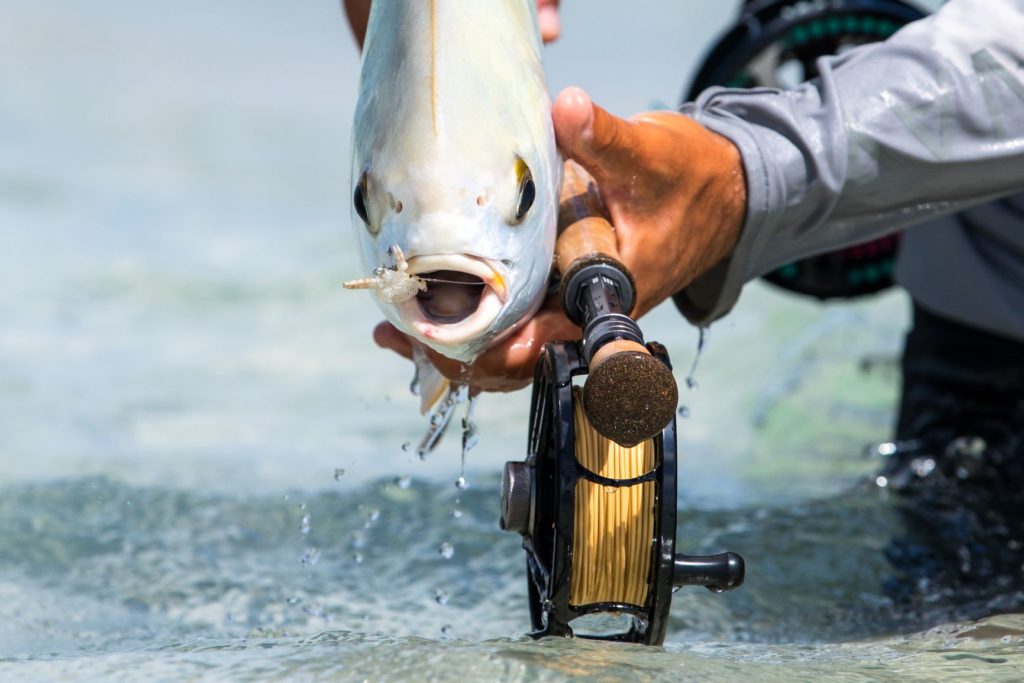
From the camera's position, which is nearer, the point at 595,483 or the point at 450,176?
the point at 450,176

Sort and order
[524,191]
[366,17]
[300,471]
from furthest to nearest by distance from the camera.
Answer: [300,471] < [366,17] < [524,191]

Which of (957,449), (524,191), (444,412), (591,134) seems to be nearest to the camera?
(524,191)

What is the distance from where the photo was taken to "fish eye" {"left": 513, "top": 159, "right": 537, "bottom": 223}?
1.44m

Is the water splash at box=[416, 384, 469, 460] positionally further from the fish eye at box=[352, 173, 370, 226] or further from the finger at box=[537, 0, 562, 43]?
the finger at box=[537, 0, 562, 43]

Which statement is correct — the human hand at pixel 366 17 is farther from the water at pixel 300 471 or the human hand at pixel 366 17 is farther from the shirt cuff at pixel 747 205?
the water at pixel 300 471

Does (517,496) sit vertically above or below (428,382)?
below

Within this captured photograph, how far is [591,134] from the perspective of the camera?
63.9 inches

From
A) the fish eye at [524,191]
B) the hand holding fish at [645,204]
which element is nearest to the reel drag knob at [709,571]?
the hand holding fish at [645,204]

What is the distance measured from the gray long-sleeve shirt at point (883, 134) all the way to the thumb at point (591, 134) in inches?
11.3

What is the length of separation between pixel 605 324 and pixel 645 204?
14.9 inches

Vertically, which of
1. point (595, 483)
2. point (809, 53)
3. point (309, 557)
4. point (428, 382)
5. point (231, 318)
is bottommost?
point (309, 557)

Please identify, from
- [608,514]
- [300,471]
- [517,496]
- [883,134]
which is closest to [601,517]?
[608,514]

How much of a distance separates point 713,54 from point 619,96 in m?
7.15

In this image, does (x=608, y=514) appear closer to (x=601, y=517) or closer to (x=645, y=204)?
(x=601, y=517)
